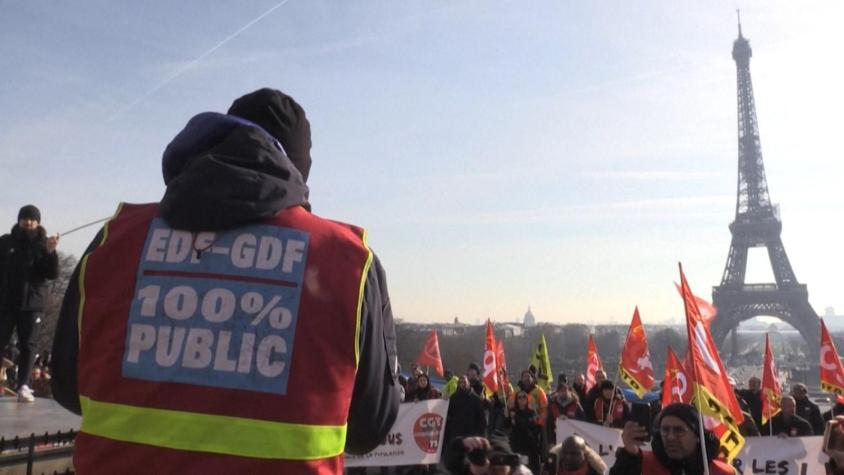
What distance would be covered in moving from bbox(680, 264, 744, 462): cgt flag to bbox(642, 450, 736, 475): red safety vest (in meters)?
0.48

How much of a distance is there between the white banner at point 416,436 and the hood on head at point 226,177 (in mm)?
9750

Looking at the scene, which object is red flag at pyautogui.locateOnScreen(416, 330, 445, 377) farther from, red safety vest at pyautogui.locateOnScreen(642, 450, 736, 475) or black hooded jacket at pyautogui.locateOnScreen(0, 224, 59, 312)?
red safety vest at pyautogui.locateOnScreen(642, 450, 736, 475)

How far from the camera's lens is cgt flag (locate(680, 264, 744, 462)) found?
17.7 feet

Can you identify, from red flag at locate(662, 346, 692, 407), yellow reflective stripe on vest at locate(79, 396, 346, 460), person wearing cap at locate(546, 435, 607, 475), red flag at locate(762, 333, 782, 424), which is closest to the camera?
yellow reflective stripe on vest at locate(79, 396, 346, 460)

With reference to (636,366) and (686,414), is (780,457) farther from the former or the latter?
(686,414)

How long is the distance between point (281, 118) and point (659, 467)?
3904 mm

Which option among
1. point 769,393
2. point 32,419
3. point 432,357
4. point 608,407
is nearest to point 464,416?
point 608,407

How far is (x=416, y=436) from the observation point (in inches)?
457

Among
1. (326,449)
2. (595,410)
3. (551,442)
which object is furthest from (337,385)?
(551,442)

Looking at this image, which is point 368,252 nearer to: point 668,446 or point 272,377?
point 272,377

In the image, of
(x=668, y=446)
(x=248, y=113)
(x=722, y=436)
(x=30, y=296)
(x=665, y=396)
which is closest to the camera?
(x=248, y=113)

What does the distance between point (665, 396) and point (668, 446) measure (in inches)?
142

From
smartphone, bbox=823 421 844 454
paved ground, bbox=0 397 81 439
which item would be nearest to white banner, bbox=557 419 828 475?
smartphone, bbox=823 421 844 454

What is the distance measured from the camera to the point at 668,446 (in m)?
4.89
